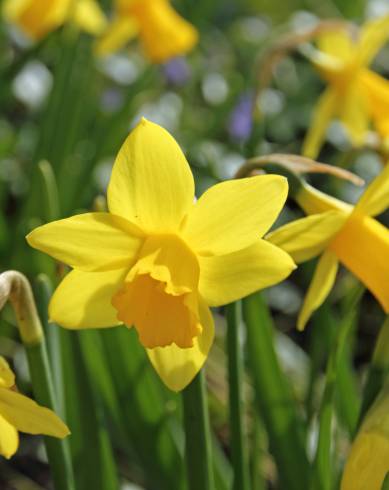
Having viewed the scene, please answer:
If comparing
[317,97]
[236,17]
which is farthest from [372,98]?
[236,17]

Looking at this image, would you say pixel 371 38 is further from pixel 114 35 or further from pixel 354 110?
pixel 114 35

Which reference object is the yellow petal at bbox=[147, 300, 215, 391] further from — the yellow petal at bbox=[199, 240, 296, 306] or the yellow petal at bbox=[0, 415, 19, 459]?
the yellow petal at bbox=[0, 415, 19, 459]

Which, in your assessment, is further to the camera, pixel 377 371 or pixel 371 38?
pixel 371 38

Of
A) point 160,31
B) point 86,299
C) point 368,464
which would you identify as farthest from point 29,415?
point 160,31

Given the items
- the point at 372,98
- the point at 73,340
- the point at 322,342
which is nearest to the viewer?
the point at 73,340

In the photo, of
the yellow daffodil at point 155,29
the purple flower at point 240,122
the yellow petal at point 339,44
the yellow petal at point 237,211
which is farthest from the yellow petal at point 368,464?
the purple flower at point 240,122

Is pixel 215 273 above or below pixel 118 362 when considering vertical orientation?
above

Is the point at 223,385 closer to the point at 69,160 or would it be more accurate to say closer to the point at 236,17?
the point at 69,160

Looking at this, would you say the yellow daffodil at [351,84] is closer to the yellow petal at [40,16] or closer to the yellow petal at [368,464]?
the yellow petal at [40,16]
